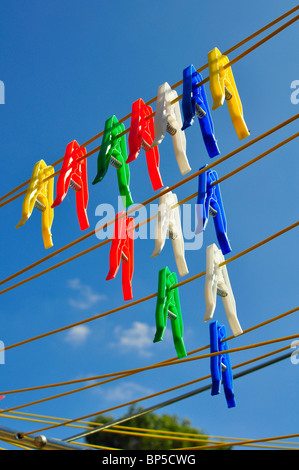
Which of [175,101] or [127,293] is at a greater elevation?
[175,101]

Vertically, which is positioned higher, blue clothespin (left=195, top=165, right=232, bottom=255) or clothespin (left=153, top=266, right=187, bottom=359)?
blue clothespin (left=195, top=165, right=232, bottom=255)

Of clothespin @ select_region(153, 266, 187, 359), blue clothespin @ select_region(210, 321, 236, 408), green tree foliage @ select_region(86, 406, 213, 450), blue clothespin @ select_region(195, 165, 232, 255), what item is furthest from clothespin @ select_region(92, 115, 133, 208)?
green tree foliage @ select_region(86, 406, 213, 450)

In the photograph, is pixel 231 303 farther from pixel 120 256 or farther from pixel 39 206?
pixel 39 206

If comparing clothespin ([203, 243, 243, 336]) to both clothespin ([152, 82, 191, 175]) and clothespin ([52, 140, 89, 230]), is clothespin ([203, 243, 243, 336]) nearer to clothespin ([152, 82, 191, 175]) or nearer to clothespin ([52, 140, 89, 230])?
clothespin ([152, 82, 191, 175])

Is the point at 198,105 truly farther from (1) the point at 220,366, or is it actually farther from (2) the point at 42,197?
(1) the point at 220,366

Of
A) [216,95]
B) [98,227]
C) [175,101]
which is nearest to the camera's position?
[216,95]
